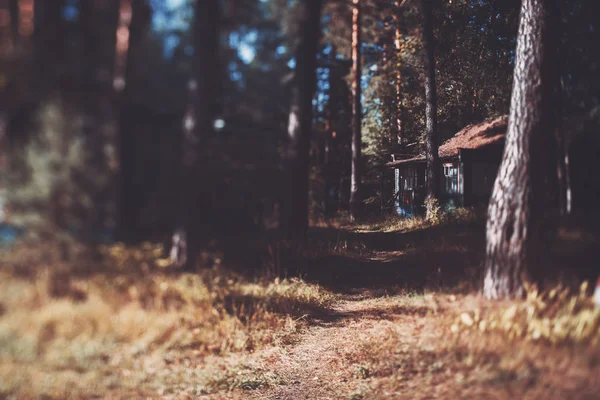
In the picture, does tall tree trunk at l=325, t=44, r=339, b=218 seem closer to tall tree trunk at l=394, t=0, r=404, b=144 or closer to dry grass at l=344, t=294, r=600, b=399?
tall tree trunk at l=394, t=0, r=404, b=144

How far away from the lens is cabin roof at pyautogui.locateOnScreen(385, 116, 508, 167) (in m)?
3.29

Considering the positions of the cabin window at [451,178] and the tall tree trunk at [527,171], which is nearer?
the tall tree trunk at [527,171]

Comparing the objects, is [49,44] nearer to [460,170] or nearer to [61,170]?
[61,170]

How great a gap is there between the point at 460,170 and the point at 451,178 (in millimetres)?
109

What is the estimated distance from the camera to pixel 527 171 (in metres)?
2.89

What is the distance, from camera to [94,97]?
2047 millimetres

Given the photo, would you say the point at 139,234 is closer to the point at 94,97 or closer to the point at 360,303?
the point at 94,97

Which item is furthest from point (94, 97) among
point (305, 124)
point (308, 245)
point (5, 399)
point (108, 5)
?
point (308, 245)

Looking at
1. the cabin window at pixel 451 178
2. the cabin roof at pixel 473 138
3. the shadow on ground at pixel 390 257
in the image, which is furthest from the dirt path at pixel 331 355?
the cabin roof at pixel 473 138

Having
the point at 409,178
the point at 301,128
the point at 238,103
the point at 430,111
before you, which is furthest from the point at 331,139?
the point at 238,103

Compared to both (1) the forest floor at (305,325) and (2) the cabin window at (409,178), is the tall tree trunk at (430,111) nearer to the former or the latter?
(2) the cabin window at (409,178)

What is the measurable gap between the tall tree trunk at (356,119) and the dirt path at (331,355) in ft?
3.64

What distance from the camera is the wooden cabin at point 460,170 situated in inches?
127

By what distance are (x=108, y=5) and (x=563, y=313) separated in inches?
130
